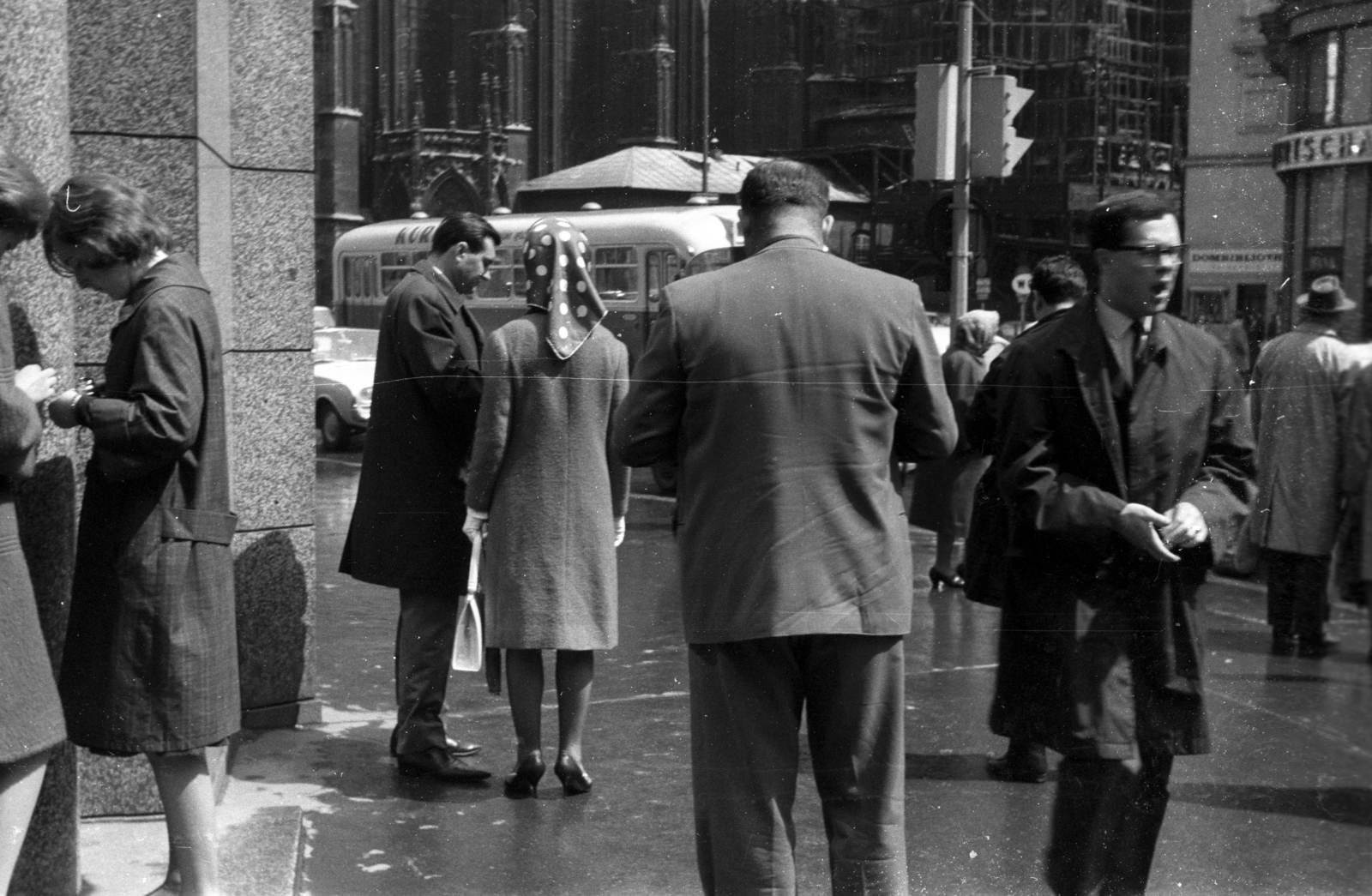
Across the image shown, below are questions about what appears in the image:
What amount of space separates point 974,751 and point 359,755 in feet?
6.94

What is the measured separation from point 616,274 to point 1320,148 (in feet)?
6.51

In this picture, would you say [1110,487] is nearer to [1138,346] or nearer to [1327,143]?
[1138,346]

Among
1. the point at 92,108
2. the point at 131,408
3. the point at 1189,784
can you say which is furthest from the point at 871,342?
the point at 92,108

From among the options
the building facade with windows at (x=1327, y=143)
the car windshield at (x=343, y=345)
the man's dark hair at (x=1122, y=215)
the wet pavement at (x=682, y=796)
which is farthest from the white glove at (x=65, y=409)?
the building facade with windows at (x=1327, y=143)

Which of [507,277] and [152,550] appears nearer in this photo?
[152,550]

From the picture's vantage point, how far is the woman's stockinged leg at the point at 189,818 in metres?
4.05

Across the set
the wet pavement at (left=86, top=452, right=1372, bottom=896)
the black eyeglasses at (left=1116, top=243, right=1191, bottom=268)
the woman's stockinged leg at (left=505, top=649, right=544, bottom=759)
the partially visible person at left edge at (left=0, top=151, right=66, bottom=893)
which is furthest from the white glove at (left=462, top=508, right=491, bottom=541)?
the black eyeglasses at (left=1116, top=243, right=1191, bottom=268)

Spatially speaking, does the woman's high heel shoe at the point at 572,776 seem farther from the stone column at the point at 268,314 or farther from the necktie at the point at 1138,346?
the necktie at the point at 1138,346

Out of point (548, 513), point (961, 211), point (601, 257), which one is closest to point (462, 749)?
point (548, 513)

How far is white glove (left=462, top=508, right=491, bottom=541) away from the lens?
545cm

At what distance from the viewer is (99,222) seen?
157 inches

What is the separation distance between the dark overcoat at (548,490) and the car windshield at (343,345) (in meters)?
0.76

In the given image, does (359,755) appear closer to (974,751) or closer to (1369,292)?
(974,751)

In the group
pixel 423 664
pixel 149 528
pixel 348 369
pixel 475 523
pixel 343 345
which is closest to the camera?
pixel 149 528
